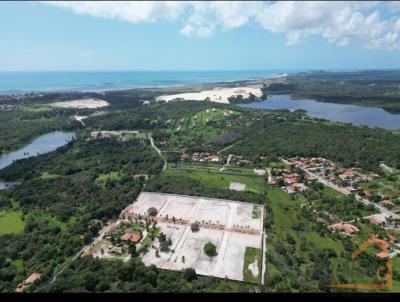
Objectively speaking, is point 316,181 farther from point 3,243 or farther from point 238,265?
point 3,243

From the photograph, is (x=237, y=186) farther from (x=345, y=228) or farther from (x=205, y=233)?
(x=345, y=228)


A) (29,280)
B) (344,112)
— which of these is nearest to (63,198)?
(29,280)

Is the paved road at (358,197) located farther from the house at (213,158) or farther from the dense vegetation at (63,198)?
the dense vegetation at (63,198)

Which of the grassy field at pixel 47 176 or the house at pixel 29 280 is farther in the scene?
the grassy field at pixel 47 176

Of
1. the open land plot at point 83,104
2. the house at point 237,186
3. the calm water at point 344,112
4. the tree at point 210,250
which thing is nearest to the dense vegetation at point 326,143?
the house at point 237,186
